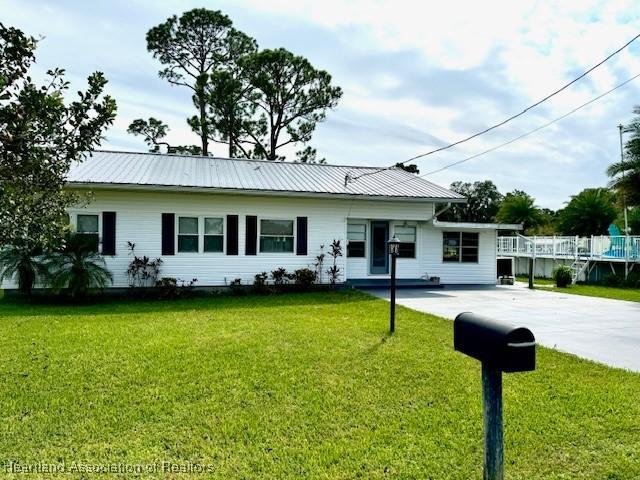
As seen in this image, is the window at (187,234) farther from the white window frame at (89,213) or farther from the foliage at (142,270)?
the white window frame at (89,213)

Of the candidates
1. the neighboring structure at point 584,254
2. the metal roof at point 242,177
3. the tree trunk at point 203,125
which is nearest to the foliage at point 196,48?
the tree trunk at point 203,125

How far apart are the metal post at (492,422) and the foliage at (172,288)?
36.0 feet

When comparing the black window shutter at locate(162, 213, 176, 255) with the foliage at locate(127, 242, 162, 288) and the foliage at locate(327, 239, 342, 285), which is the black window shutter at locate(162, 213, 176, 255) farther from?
the foliage at locate(327, 239, 342, 285)

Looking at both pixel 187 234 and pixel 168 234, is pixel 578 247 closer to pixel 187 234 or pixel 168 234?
pixel 187 234

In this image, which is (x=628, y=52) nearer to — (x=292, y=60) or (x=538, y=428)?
(x=538, y=428)

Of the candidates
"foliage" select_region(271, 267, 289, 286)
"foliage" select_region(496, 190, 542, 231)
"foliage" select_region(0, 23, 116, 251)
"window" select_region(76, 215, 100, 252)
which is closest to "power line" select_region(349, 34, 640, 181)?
"foliage" select_region(271, 267, 289, 286)

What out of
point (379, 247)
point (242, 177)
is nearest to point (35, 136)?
point (242, 177)

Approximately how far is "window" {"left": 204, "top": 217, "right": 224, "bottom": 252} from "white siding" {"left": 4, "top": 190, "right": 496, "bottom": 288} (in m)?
0.18

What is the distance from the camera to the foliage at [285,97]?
2488cm

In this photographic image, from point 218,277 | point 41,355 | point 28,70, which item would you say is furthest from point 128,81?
point 28,70

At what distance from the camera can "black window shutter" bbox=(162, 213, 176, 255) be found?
13.1 m

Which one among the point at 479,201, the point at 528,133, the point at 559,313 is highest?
the point at 479,201

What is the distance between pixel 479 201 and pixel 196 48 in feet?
132

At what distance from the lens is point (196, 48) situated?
25031mm
